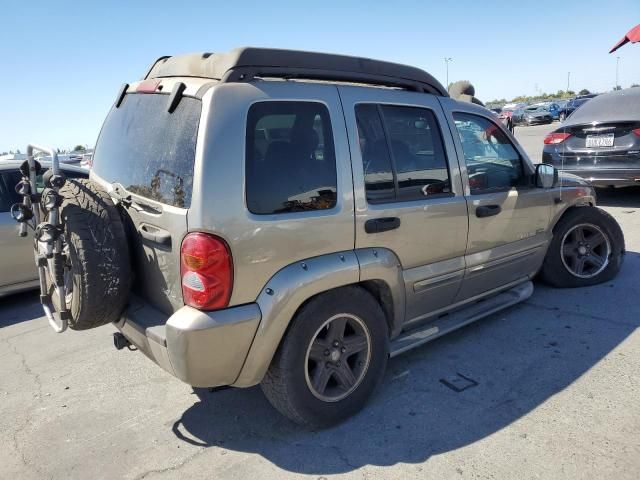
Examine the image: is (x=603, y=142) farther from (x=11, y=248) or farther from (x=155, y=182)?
(x=11, y=248)

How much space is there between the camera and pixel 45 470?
2.72 metres

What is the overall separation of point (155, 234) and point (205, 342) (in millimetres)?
648

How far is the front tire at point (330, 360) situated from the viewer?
271 cm

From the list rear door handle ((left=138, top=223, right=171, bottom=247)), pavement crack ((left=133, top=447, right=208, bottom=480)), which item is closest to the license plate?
rear door handle ((left=138, top=223, right=171, bottom=247))

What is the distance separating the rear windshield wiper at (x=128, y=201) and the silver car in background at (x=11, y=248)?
301 centimetres

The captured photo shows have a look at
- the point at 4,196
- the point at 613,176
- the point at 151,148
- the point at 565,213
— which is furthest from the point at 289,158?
the point at 613,176

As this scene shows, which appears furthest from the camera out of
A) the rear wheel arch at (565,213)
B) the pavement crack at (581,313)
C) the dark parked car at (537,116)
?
the dark parked car at (537,116)

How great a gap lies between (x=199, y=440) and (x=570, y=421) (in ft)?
6.97

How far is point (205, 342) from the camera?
7.87 feet

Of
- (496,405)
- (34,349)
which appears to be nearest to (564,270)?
(496,405)

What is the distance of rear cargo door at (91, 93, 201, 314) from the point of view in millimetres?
2502

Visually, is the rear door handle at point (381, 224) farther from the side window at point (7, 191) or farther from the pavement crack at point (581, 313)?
the side window at point (7, 191)

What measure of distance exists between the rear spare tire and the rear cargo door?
132 mm

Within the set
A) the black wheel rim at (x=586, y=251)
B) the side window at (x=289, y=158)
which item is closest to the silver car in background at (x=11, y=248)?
the side window at (x=289, y=158)
